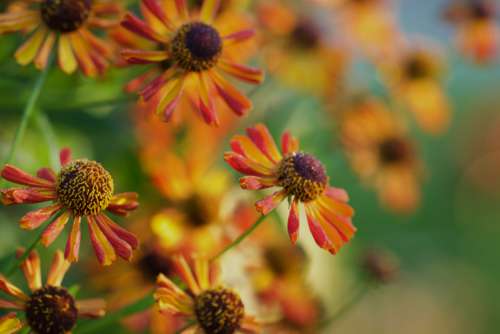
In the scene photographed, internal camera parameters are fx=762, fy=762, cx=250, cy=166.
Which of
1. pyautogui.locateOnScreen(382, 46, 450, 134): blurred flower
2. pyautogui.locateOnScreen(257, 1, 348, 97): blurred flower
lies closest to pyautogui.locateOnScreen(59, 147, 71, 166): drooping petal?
pyautogui.locateOnScreen(257, 1, 348, 97): blurred flower

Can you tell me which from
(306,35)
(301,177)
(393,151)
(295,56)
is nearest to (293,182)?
(301,177)

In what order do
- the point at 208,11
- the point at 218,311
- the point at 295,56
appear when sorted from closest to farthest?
the point at 218,311 → the point at 208,11 → the point at 295,56

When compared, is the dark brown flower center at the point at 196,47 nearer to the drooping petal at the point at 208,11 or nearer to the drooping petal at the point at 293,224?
the drooping petal at the point at 208,11

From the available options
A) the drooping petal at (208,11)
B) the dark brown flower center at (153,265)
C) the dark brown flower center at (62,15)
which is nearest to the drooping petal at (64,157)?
the dark brown flower center at (62,15)

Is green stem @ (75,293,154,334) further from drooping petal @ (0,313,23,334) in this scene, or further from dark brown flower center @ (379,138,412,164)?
dark brown flower center @ (379,138,412,164)

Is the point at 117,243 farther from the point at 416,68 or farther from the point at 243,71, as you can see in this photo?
the point at 416,68
